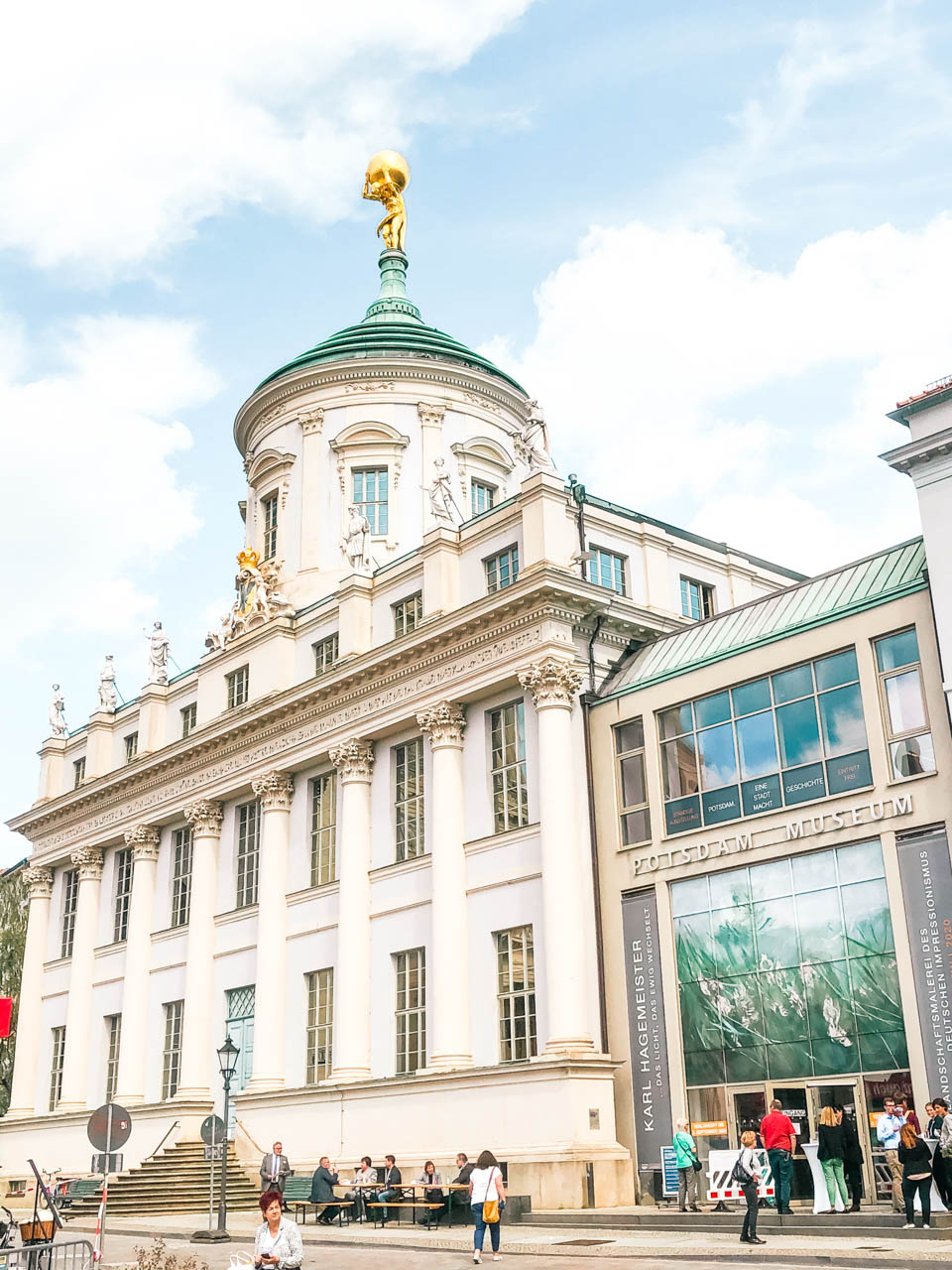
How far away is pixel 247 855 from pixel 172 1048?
6.46 m

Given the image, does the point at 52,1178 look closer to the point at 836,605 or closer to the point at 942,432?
the point at 836,605

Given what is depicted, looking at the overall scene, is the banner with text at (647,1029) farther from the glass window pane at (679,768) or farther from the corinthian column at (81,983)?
the corinthian column at (81,983)

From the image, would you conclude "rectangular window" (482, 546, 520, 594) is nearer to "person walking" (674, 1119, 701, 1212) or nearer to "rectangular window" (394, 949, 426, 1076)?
"rectangular window" (394, 949, 426, 1076)

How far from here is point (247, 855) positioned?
39.7 metres

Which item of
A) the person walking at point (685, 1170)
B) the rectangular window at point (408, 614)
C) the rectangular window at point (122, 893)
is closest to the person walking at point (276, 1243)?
the person walking at point (685, 1170)

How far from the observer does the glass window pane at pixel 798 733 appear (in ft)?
86.2

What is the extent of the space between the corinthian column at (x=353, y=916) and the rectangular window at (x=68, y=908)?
1657 cm

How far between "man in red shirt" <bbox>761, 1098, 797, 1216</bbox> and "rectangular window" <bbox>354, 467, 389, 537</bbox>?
25.3 meters

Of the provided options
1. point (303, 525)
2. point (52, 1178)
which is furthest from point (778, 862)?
point (52, 1178)

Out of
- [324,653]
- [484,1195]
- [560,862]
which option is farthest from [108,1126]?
[324,653]

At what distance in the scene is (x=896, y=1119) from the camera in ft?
71.4

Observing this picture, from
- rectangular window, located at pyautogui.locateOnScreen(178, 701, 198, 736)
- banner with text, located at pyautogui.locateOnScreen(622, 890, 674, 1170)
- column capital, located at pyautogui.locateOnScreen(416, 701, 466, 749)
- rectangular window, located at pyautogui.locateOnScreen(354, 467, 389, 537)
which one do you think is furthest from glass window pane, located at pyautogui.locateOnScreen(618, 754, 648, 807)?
rectangular window, located at pyautogui.locateOnScreen(178, 701, 198, 736)

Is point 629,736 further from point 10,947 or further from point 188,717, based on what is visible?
point 10,947

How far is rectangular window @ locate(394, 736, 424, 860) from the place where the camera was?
3394 centimetres
